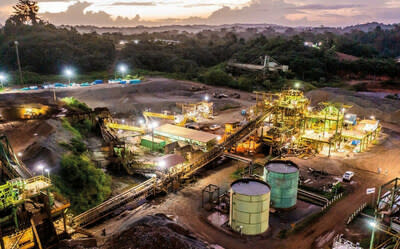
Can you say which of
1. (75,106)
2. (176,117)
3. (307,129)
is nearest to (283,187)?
(307,129)

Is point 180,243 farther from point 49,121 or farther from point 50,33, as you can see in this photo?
point 50,33

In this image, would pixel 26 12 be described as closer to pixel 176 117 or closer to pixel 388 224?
pixel 176 117

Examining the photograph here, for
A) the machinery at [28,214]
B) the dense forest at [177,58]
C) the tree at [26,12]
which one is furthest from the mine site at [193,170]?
the tree at [26,12]

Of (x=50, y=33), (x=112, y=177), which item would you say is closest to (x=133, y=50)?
(x=50, y=33)

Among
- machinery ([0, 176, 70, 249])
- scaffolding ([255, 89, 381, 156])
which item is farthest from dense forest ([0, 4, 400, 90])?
machinery ([0, 176, 70, 249])

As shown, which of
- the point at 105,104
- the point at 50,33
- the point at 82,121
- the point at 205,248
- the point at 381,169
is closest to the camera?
the point at 205,248

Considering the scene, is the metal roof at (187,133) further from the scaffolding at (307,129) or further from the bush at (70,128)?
the bush at (70,128)
